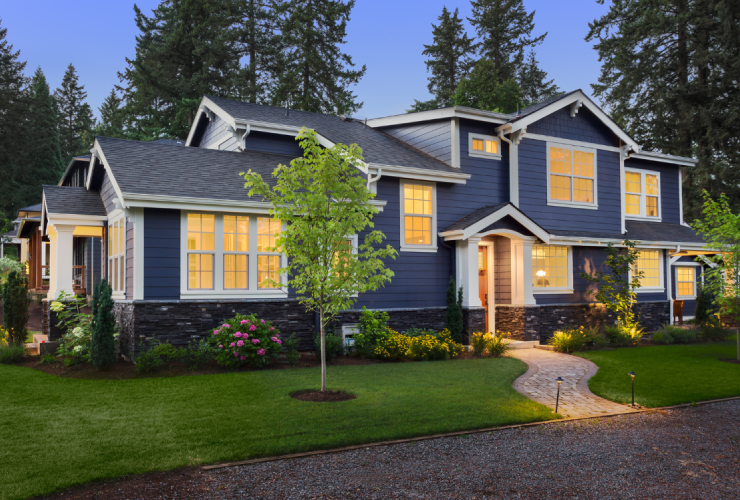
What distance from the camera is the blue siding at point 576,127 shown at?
15915 millimetres

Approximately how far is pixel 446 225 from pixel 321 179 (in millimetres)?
7203

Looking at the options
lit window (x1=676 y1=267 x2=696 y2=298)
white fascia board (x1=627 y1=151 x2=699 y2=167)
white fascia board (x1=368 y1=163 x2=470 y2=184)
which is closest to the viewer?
white fascia board (x1=368 y1=163 x2=470 y2=184)

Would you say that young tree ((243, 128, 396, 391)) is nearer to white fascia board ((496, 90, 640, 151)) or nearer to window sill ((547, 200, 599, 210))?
white fascia board ((496, 90, 640, 151))

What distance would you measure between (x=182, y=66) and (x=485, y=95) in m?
18.5

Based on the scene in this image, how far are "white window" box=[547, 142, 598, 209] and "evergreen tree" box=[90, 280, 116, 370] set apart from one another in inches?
475

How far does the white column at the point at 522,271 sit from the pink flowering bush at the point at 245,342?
706 centimetres

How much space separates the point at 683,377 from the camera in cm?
1023

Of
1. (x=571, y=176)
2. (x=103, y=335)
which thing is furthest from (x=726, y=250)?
(x=103, y=335)

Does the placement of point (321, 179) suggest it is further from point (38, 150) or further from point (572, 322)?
point (38, 150)

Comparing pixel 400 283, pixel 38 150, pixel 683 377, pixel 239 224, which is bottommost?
pixel 683 377

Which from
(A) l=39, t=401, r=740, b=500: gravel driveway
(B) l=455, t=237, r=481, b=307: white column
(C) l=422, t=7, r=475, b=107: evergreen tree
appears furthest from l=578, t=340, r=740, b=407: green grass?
(C) l=422, t=7, r=475, b=107: evergreen tree

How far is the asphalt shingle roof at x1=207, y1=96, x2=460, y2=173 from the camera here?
46.5 feet

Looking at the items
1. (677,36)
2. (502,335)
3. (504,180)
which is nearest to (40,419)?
(502,335)

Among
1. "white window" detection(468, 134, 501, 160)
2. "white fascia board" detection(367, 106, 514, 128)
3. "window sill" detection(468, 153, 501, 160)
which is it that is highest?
"white fascia board" detection(367, 106, 514, 128)
